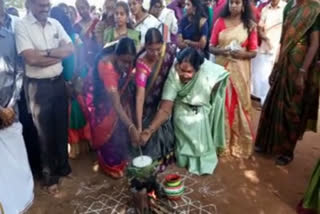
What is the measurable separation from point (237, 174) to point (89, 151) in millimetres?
1762

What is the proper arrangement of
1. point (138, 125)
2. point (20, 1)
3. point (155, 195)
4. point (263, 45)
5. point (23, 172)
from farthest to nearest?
point (20, 1), point (263, 45), point (138, 125), point (23, 172), point (155, 195)

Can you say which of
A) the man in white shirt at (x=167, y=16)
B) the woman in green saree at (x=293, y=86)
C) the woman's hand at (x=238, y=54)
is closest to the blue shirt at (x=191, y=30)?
the man in white shirt at (x=167, y=16)

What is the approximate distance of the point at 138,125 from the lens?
9.89ft

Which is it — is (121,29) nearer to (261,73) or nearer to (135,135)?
(135,135)

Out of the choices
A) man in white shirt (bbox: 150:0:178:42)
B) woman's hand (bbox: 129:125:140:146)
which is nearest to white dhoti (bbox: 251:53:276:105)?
man in white shirt (bbox: 150:0:178:42)

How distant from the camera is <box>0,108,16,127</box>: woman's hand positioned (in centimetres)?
247

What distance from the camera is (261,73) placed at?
17.8ft

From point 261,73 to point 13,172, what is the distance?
4099mm

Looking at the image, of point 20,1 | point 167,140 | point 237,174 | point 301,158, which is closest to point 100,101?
point 167,140

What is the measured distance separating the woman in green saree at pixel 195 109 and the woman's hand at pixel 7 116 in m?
1.16

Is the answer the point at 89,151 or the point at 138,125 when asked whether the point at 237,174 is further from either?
the point at 89,151

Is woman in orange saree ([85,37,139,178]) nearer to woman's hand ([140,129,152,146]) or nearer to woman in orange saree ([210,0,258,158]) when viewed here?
woman's hand ([140,129,152,146])

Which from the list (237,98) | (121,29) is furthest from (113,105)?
(237,98)

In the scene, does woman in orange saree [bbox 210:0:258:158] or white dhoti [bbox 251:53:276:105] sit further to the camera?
white dhoti [bbox 251:53:276:105]
